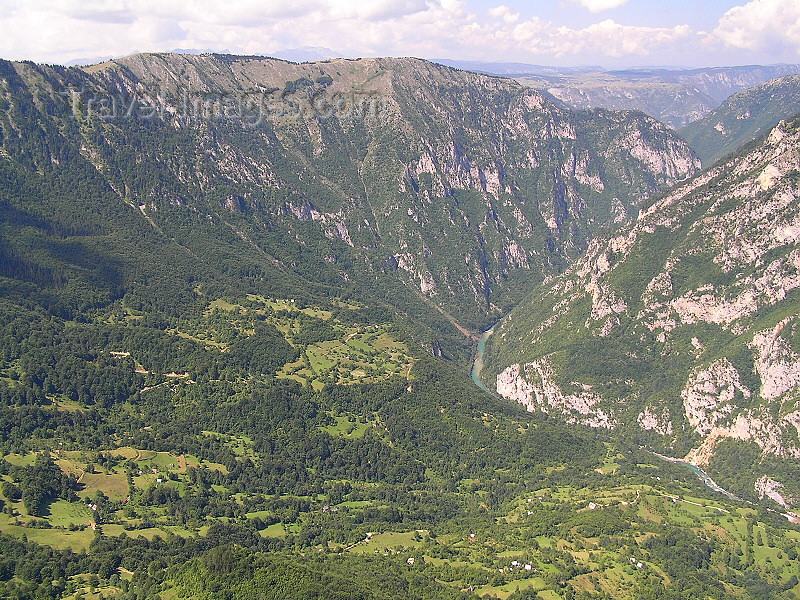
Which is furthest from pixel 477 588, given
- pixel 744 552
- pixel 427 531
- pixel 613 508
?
pixel 744 552

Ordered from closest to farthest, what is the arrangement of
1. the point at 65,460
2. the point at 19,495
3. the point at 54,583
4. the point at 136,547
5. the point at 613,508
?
the point at 54,583 < the point at 136,547 < the point at 19,495 < the point at 65,460 < the point at 613,508

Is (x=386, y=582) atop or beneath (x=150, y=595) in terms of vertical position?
beneath

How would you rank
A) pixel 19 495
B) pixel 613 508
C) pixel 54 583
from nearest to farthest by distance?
pixel 54 583
pixel 19 495
pixel 613 508

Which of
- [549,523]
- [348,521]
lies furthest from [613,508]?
[348,521]

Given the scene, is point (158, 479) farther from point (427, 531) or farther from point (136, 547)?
point (427, 531)

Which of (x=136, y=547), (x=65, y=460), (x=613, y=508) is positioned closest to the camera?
(x=136, y=547)

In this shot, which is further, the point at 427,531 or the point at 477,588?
the point at 427,531

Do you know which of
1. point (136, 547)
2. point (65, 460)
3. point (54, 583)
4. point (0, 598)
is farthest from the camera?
point (65, 460)

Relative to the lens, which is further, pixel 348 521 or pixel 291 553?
pixel 348 521

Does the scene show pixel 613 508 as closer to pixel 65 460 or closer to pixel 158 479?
pixel 158 479
